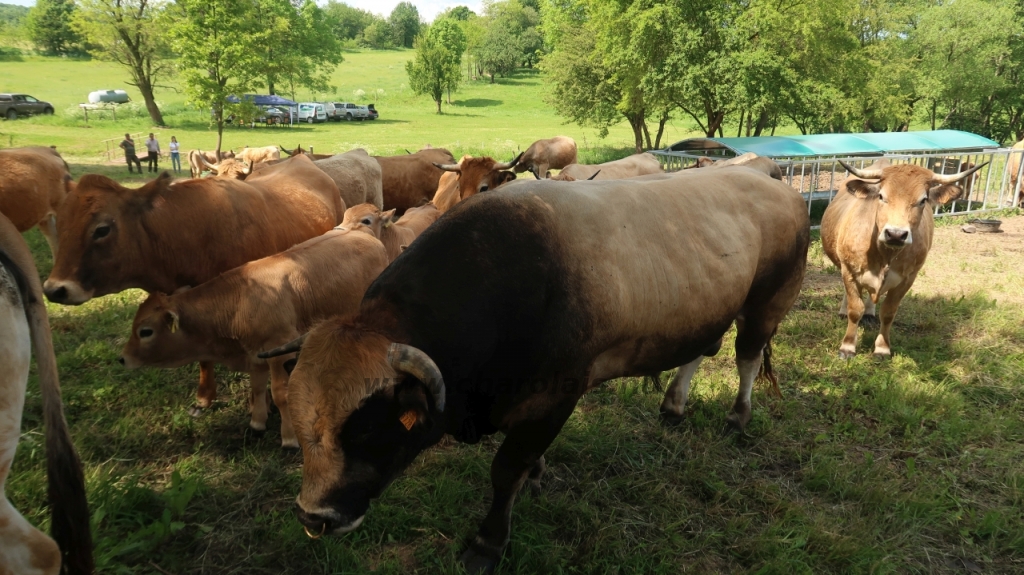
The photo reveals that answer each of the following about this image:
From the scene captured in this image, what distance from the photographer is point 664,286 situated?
349 cm

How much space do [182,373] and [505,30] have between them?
96.2 metres

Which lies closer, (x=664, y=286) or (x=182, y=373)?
(x=664, y=286)

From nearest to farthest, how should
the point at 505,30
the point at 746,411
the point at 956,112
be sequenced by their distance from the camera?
1. the point at 746,411
2. the point at 956,112
3. the point at 505,30

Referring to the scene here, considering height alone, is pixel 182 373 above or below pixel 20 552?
below

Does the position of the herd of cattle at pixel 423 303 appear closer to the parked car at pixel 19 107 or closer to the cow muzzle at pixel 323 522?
the cow muzzle at pixel 323 522

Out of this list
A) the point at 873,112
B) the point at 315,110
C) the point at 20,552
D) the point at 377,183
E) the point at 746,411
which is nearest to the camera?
the point at 20,552

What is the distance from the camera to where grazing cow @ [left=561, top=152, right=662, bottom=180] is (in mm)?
11352

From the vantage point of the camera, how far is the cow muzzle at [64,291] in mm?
4297

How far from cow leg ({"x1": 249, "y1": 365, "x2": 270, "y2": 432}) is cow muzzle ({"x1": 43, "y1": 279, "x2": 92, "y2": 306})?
54.4 inches

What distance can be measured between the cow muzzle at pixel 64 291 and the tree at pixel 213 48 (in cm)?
2379

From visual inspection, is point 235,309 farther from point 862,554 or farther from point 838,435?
point 838,435

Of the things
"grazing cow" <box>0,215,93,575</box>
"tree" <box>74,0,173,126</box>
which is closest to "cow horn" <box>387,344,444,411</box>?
"grazing cow" <box>0,215,93,575</box>

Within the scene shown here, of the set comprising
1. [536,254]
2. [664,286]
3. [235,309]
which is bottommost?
[235,309]

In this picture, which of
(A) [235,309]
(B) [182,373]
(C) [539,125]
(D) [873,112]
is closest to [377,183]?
(B) [182,373]
